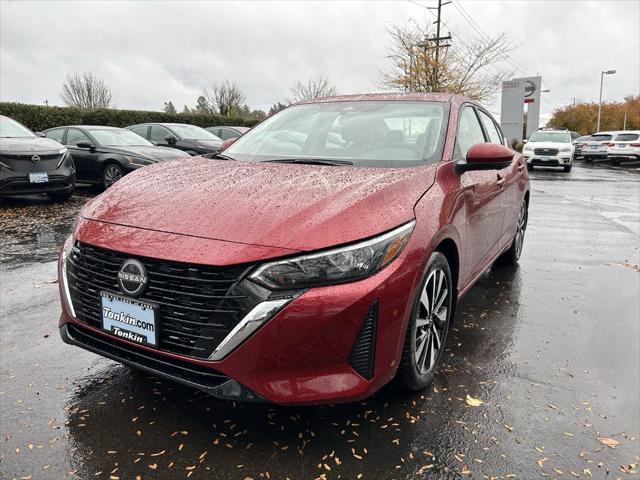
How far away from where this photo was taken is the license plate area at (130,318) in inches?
85.2

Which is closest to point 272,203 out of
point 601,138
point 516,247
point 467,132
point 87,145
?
point 467,132

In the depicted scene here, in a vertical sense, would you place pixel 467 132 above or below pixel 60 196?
above

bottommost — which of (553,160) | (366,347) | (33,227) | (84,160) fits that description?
(33,227)

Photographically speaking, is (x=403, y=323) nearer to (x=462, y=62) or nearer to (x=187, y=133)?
(x=187, y=133)

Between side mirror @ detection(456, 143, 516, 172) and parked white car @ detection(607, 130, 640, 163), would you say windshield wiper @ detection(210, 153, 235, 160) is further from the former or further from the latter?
parked white car @ detection(607, 130, 640, 163)

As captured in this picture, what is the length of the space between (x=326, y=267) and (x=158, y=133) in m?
11.9

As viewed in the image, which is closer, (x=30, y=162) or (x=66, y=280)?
(x=66, y=280)

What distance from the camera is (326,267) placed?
2.05 m

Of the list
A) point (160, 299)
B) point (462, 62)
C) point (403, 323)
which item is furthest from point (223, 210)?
point (462, 62)

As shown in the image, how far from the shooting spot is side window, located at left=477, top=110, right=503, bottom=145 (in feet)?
14.2

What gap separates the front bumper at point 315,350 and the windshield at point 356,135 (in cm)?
108

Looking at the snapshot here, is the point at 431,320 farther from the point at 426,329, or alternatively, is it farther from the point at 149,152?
the point at 149,152

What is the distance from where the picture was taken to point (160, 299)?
7.00ft

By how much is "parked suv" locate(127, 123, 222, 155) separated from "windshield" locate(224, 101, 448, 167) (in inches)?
347
